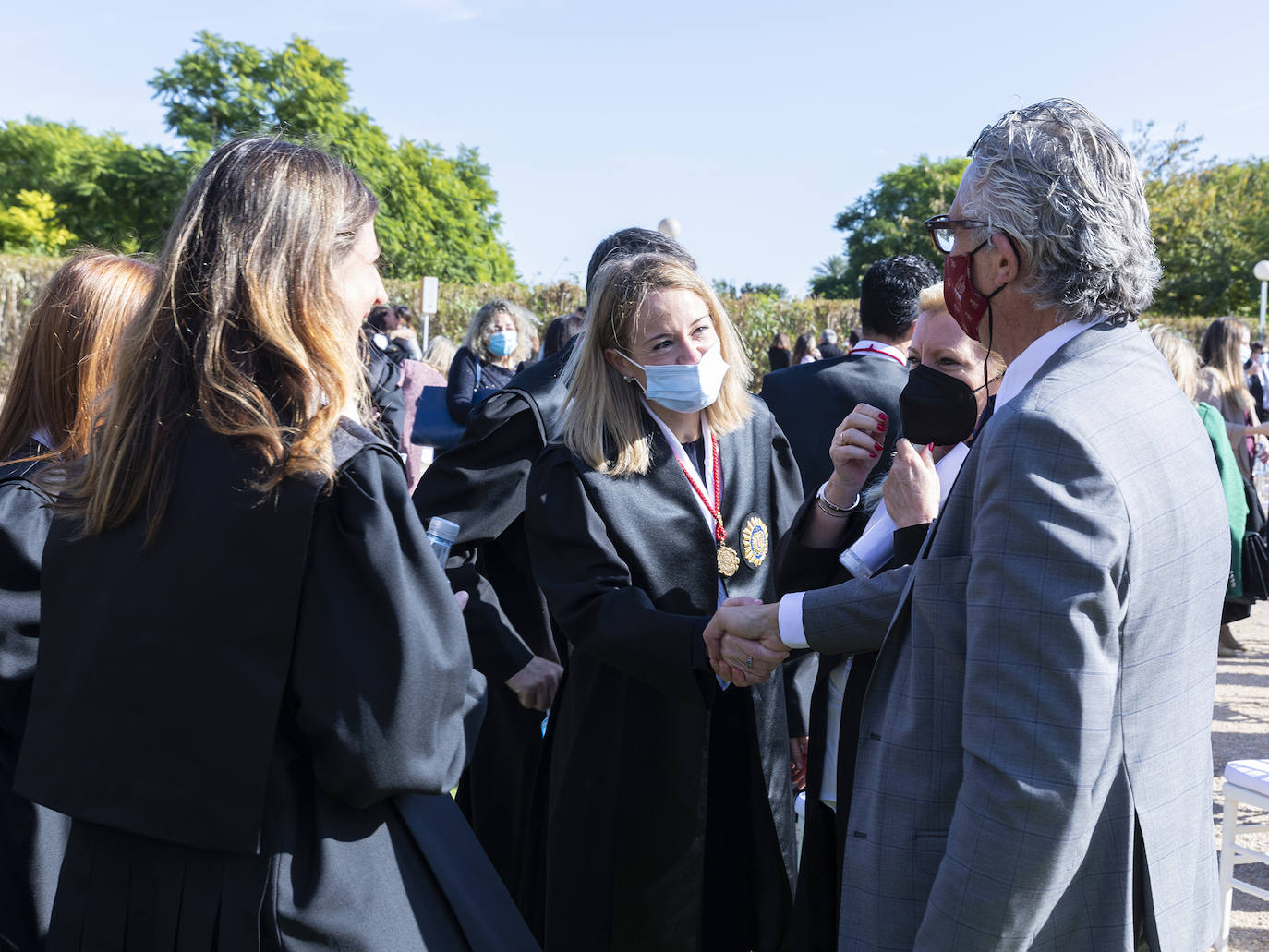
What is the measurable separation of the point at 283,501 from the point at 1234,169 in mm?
46644

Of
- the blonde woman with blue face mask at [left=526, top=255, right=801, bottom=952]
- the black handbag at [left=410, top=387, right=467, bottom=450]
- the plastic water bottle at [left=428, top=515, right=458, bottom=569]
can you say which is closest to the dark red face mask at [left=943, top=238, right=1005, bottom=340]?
the blonde woman with blue face mask at [left=526, top=255, right=801, bottom=952]

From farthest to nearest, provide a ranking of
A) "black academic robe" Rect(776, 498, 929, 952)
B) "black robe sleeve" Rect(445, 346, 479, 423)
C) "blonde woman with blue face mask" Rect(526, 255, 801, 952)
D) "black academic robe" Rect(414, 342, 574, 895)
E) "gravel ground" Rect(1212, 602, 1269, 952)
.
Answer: "black robe sleeve" Rect(445, 346, 479, 423) < "gravel ground" Rect(1212, 602, 1269, 952) < "black academic robe" Rect(414, 342, 574, 895) < "blonde woman with blue face mask" Rect(526, 255, 801, 952) < "black academic robe" Rect(776, 498, 929, 952)

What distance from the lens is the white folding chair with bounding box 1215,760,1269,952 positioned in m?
3.63

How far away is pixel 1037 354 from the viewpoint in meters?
1.78

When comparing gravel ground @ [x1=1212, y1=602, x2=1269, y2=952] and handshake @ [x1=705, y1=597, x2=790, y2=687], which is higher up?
handshake @ [x1=705, y1=597, x2=790, y2=687]

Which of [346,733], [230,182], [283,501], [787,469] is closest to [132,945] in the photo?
[346,733]

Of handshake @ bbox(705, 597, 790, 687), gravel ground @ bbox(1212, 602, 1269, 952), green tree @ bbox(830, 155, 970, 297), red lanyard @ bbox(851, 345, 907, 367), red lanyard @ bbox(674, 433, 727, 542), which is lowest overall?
gravel ground @ bbox(1212, 602, 1269, 952)

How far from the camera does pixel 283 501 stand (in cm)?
151

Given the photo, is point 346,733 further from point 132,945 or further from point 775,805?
point 775,805

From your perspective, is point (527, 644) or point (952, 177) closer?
point (527, 644)

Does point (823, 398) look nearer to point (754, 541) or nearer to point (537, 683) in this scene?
point (754, 541)

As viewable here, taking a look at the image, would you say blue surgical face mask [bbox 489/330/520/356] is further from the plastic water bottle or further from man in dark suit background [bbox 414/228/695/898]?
the plastic water bottle

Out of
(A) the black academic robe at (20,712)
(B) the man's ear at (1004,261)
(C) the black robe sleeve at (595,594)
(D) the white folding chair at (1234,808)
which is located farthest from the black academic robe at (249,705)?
(D) the white folding chair at (1234,808)

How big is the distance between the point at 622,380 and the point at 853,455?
2.11 feet
